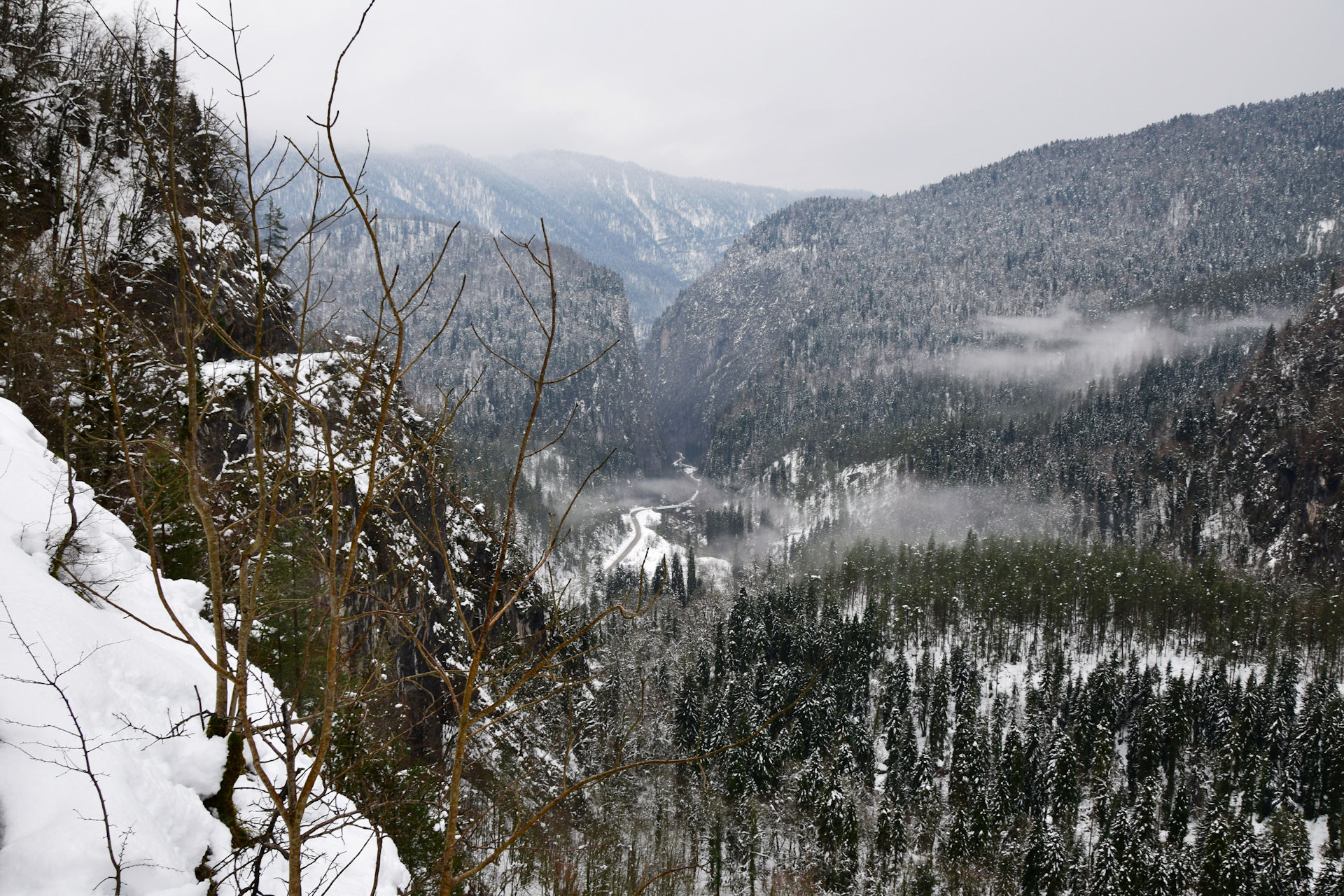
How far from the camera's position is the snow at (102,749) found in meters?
3.85

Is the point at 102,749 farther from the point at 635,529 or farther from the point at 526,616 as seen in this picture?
the point at 635,529

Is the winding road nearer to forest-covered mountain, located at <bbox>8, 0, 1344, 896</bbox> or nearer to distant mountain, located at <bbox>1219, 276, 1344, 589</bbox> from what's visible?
forest-covered mountain, located at <bbox>8, 0, 1344, 896</bbox>

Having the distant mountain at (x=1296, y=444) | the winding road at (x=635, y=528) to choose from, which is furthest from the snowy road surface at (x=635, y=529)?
the distant mountain at (x=1296, y=444)

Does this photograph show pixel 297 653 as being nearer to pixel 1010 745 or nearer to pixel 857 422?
pixel 1010 745

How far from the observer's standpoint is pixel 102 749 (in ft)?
15.7

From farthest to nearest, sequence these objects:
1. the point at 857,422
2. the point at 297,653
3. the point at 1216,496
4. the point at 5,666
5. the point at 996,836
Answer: the point at 857,422
the point at 1216,496
the point at 996,836
the point at 297,653
the point at 5,666

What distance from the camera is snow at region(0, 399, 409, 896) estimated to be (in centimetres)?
385

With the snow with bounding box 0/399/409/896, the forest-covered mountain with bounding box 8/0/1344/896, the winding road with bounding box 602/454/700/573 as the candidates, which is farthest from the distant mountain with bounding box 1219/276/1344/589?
the snow with bounding box 0/399/409/896

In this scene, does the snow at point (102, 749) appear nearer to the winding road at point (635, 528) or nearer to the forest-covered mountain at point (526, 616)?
the forest-covered mountain at point (526, 616)

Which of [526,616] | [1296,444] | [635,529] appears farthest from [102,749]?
[1296,444]

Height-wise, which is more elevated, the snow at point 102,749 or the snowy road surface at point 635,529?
the snow at point 102,749

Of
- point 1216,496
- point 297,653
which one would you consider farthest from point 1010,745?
point 1216,496

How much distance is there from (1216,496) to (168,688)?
13695cm

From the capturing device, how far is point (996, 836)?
4512 centimetres
